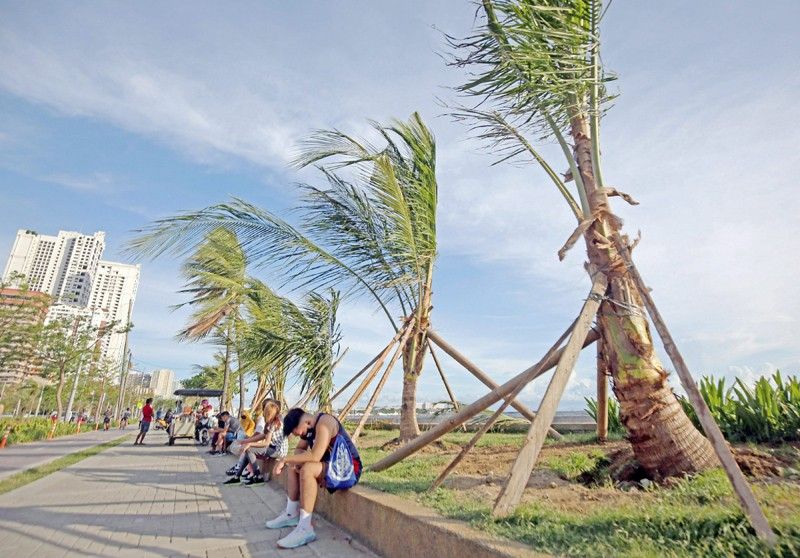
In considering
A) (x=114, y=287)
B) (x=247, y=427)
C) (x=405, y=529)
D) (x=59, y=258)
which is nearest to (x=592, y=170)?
(x=405, y=529)

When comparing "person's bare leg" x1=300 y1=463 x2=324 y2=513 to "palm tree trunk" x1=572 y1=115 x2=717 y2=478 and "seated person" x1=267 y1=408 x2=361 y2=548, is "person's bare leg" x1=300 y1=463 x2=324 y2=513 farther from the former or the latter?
"palm tree trunk" x1=572 y1=115 x2=717 y2=478

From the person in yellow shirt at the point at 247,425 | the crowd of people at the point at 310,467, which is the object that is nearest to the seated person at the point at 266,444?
the crowd of people at the point at 310,467

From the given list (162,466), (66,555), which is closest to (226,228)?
(66,555)

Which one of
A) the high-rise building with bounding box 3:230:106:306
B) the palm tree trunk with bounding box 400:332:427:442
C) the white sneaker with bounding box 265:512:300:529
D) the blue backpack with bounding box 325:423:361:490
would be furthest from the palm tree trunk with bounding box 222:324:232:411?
the high-rise building with bounding box 3:230:106:306

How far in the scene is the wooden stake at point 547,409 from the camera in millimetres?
2443

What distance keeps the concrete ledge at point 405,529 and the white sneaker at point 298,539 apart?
330 mm

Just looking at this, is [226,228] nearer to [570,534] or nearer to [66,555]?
[66,555]

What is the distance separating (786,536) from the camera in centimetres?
172

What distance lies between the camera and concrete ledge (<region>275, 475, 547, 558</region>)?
2.00 meters

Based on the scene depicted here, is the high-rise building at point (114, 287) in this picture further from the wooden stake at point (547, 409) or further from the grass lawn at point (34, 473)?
the wooden stake at point (547, 409)

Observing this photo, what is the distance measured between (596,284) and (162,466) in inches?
368

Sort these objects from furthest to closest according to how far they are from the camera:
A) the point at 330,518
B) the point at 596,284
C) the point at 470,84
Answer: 1. the point at 330,518
2. the point at 470,84
3. the point at 596,284

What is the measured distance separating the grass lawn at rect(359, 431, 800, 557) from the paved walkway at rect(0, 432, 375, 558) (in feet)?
3.05

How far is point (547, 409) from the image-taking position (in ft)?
8.81
